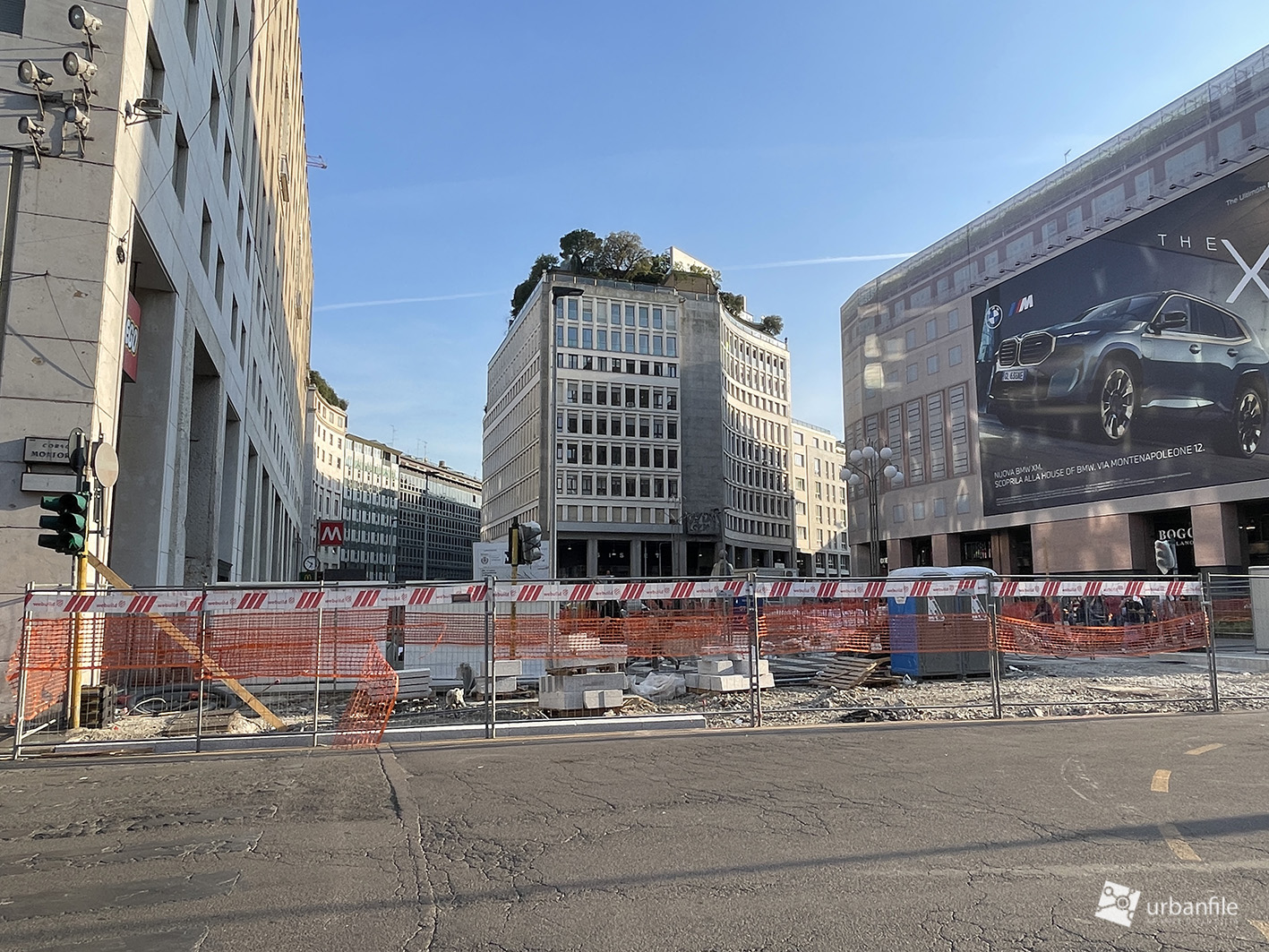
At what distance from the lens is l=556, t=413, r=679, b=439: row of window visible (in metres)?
81.9

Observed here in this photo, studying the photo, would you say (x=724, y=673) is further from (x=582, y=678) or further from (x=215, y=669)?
(x=215, y=669)

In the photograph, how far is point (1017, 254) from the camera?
58.0m

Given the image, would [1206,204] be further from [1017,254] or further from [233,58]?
[233,58]

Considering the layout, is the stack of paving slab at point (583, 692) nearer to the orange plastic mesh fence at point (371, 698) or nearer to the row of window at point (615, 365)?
the orange plastic mesh fence at point (371, 698)

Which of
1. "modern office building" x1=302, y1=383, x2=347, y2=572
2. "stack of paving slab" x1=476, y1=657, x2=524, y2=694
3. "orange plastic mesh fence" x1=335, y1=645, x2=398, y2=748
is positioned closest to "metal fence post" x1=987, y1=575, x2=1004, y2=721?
"stack of paving slab" x1=476, y1=657, x2=524, y2=694

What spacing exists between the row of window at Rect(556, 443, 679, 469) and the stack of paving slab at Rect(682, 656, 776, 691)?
215ft

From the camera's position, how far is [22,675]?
10.1 metres

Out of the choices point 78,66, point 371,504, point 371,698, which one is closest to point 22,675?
point 371,698

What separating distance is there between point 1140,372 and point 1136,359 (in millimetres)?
837

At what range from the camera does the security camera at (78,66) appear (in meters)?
12.9

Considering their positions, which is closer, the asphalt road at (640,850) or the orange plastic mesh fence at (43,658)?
the asphalt road at (640,850)

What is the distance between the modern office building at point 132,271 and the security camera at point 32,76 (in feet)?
0.14

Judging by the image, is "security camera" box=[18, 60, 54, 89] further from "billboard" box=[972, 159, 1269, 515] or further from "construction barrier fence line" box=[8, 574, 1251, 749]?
"billboard" box=[972, 159, 1269, 515]

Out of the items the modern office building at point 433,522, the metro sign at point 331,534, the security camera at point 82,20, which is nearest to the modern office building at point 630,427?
the metro sign at point 331,534
